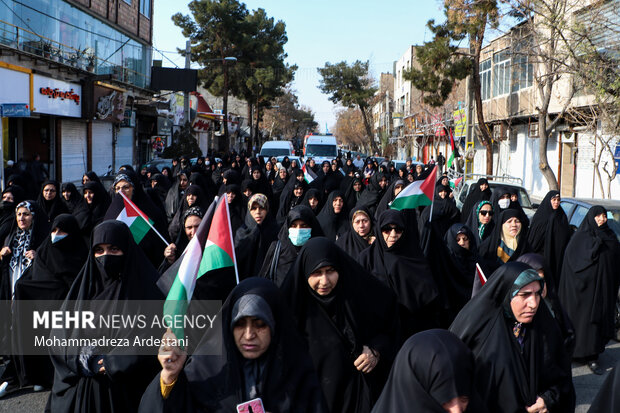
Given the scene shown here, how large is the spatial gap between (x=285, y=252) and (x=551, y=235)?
171 inches

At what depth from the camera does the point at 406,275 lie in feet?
15.5

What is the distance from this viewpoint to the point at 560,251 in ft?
26.5

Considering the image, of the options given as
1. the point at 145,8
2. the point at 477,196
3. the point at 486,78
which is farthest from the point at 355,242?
the point at 145,8

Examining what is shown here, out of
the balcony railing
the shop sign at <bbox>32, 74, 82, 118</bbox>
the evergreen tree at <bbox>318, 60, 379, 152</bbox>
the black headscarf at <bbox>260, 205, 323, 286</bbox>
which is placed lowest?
the black headscarf at <bbox>260, 205, 323, 286</bbox>

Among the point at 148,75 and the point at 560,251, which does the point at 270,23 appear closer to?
the point at 148,75

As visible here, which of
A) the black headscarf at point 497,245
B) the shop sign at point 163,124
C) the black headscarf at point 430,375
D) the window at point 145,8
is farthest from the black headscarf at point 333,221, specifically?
the window at point 145,8

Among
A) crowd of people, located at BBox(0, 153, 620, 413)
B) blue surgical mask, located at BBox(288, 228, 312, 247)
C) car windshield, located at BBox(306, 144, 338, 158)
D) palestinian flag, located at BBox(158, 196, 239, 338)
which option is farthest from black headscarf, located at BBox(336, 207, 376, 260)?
car windshield, located at BBox(306, 144, 338, 158)

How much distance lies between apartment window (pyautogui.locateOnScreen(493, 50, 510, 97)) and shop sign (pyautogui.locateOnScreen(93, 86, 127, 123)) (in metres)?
15.2

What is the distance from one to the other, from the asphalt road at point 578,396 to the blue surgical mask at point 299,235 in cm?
227

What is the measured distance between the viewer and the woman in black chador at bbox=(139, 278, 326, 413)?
Result: 269cm

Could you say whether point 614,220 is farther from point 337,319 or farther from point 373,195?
point 337,319

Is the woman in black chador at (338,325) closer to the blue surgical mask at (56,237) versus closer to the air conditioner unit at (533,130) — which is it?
the blue surgical mask at (56,237)

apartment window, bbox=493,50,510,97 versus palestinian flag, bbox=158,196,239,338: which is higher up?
apartment window, bbox=493,50,510,97

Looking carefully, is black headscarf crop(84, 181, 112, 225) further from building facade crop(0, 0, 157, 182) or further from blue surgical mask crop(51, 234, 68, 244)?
building facade crop(0, 0, 157, 182)
